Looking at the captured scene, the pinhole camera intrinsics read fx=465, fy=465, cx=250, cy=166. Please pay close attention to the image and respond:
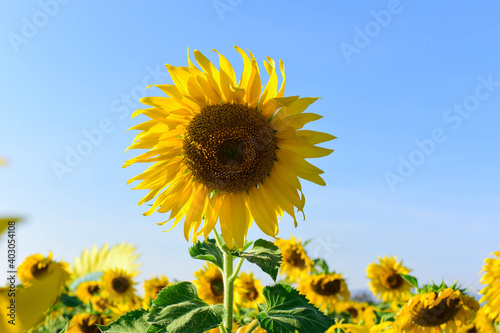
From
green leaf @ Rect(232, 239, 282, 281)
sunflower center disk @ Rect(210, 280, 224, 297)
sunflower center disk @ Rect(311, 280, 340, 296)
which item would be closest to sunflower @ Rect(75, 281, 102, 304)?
sunflower center disk @ Rect(210, 280, 224, 297)

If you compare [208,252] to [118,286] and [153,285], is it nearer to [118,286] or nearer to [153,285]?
[153,285]

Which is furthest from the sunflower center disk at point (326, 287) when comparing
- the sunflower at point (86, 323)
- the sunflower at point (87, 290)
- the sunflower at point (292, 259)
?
the sunflower at point (87, 290)

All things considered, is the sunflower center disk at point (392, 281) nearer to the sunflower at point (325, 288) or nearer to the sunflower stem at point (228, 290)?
the sunflower at point (325, 288)

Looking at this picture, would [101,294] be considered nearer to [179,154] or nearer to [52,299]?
[179,154]

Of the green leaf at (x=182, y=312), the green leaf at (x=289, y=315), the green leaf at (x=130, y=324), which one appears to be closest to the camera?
the green leaf at (x=182, y=312)

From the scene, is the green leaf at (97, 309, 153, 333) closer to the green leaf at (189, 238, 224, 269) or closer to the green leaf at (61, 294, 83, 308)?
the green leaf at (189, 238, 224, 269)
